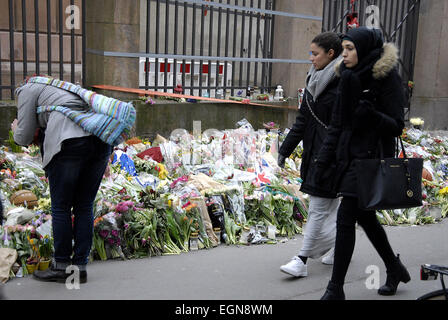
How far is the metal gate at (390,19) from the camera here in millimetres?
11336

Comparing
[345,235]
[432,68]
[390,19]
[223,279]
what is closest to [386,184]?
[345,235]

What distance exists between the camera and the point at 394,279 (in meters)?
4.21

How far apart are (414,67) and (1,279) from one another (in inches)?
417

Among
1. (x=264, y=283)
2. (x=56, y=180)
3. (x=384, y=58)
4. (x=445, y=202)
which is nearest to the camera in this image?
(x=384, y=58)

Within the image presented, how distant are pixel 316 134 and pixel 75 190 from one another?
5.92 ft

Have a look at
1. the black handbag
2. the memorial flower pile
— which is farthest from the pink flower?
the black handbag

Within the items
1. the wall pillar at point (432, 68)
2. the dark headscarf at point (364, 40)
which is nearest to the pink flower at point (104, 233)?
the dark headscarf at point (364, 40)

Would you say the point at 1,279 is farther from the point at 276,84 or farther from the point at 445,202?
the point at 276,84

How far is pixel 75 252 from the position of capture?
13.9 ft

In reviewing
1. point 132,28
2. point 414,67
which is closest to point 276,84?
point 132,28

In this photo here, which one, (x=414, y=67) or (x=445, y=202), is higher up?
(x=414, y=67)

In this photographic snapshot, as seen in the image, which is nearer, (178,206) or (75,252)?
(75,252)

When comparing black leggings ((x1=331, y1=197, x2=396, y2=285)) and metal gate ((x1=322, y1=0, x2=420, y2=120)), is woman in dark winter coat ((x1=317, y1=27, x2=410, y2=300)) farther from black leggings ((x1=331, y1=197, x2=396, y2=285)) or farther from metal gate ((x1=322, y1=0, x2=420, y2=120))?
metal gate ((x1=322, y1=0, x2=420, y2=120))

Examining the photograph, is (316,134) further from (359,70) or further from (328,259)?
(328,259)
